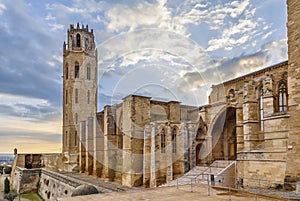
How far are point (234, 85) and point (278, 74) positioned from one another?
884cm

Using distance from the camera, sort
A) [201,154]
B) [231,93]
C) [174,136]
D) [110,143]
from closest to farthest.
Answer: [174,136] < [201,154] < [231,93] < [110,143]

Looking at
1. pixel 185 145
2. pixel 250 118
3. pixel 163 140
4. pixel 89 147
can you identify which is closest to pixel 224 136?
pixel 185 145

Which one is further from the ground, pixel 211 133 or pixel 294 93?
pixel 294 93

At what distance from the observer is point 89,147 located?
37.8 m

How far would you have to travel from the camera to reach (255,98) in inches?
854

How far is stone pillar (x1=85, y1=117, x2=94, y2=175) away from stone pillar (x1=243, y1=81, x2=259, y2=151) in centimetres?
2272

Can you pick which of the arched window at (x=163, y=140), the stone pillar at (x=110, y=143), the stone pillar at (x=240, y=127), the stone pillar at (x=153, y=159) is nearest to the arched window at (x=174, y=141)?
the arched window at (x=163, y=140)

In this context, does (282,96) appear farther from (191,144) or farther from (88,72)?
(88,72)

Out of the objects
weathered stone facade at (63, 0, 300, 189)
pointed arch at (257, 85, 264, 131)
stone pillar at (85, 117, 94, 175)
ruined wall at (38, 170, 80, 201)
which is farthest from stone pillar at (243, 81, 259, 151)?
stone pillar at (85, 117, 94, 175)

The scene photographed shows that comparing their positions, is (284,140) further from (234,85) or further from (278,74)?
(234,85)

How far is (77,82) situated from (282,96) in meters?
38.1

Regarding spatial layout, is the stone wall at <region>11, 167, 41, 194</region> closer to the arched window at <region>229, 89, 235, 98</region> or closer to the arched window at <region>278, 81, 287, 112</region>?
the arched window at <region>229, 89, 235, 98</region>

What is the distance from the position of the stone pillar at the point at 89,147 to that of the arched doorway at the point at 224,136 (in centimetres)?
1763

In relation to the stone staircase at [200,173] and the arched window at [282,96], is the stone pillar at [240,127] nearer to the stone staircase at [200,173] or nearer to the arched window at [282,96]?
the stone staircase at [200,173]
